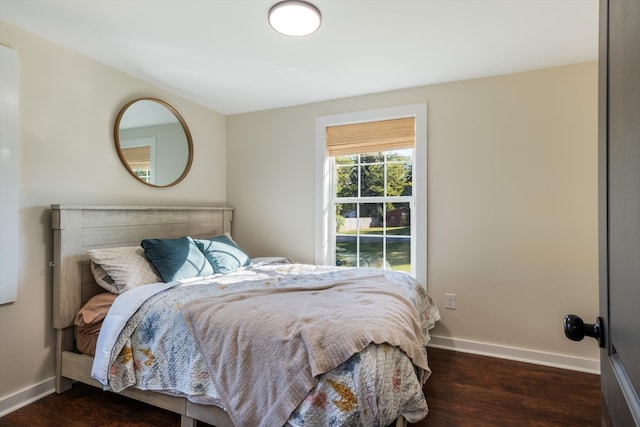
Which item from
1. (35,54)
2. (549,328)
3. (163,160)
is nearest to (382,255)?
(549,328)

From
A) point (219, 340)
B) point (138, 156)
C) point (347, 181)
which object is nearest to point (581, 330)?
point (219, 340)

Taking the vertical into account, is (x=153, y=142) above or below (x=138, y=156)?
above

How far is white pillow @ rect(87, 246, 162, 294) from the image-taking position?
6.91 ft

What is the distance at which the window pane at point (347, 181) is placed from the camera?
3.33 metres

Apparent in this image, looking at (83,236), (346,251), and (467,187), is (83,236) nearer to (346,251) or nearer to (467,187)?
(346,251)

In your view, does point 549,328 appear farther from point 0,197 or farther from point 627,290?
point 0,197

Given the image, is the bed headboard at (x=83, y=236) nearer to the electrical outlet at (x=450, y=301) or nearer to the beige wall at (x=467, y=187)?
the beige wall at (x=467, y=187)

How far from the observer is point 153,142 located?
287 cm

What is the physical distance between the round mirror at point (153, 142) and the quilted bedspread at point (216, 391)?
1.17 metres

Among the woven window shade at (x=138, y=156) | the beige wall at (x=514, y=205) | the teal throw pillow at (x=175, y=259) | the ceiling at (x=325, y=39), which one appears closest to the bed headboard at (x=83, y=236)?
the teal throw pillow at (x=175, y=259)

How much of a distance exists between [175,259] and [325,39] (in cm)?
186

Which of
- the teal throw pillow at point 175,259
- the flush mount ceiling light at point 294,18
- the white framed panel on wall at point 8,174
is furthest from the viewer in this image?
the teal throw pillow at point 175,259

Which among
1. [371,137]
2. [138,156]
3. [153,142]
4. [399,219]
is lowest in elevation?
[399,219]

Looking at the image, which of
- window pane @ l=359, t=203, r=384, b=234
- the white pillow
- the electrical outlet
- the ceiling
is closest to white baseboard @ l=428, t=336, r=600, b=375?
the electrical outlet
